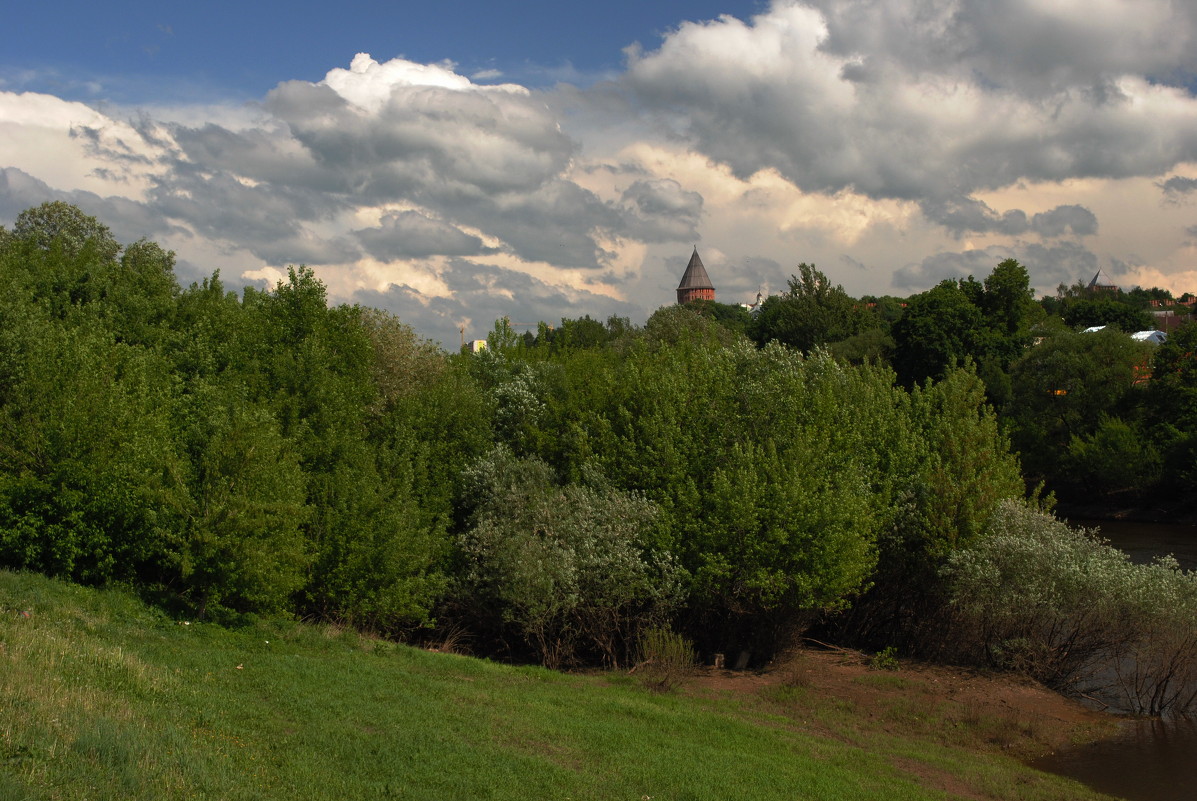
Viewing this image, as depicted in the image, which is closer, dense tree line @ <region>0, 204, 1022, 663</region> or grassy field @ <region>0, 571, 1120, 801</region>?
grassy field @ <region>0, 571, 1120, 801</region>

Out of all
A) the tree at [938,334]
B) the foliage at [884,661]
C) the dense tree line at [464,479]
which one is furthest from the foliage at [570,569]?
the tree at [938,334]

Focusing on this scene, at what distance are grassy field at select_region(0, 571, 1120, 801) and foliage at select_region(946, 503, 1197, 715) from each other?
203 inches

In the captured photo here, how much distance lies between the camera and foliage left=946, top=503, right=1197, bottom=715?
26.2m

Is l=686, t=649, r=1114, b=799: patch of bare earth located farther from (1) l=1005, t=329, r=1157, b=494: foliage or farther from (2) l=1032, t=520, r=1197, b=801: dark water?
(1) l=1005, t=329, r=1157, b=494: foliage

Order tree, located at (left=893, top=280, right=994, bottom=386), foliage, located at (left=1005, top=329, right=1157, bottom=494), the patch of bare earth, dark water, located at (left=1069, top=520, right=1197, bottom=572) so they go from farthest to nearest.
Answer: tree, located at (left=893, top=280, right=994, bottom=386) → foliage, located at (left=1005, top=329, right=1157, bottom=494) → dark water, located at (left=1069, top=520, right=1197, bottom=572) → the patch of bare earth

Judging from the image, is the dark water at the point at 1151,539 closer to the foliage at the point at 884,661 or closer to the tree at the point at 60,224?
the foliage at the point at 884,661

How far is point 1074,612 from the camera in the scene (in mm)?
27156

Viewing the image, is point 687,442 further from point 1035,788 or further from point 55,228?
point 55,228

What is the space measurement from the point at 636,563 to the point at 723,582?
Result: 9.56 ft

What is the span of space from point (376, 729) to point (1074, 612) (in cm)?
2102

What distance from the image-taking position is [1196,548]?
49312 millimetres

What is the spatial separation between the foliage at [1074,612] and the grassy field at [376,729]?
517 cm

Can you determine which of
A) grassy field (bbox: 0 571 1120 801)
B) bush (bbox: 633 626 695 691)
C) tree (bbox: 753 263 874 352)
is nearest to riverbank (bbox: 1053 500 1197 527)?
tree (bbox: 753 263 874 352)

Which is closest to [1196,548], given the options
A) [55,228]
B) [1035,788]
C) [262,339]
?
[1035,788]
